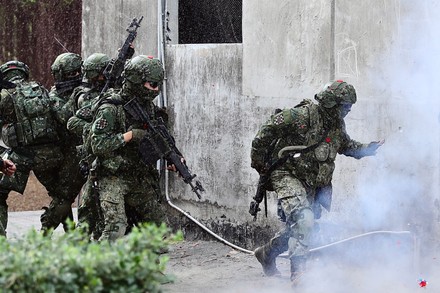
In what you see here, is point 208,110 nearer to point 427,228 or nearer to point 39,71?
point 427,228

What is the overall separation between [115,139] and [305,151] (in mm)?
1420

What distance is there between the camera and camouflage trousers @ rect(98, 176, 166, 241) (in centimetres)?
716

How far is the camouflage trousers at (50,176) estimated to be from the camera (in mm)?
8320

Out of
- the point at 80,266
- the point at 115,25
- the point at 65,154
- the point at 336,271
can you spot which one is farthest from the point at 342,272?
the point at 80,266

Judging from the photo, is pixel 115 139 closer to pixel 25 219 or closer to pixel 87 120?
pixel 87 120

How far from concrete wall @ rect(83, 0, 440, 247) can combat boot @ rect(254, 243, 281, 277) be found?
0.68m

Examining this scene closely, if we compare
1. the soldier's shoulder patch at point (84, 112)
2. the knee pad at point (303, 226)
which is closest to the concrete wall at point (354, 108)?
the knee pad at point (303, 226)

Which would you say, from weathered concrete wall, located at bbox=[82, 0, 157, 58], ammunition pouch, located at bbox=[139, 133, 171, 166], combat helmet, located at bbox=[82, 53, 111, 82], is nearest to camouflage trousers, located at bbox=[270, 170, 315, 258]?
ammunition pouch, located at bbox=[139, 133, 171, 166]

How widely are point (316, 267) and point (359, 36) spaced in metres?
1.91

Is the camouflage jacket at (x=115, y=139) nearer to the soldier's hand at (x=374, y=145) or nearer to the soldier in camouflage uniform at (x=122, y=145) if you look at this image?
the soldier in camouflage uniform at (x=122, y=145)

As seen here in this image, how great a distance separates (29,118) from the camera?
27.1ft

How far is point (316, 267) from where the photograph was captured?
784cm

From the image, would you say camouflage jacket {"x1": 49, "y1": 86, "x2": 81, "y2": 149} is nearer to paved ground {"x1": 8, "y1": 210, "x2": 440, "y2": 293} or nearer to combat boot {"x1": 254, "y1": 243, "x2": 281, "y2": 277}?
paved ground {"x1": 8, "y1": 210, "x2": 440, "y2": 293}

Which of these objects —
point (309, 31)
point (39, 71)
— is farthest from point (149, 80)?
point (39, 71)
